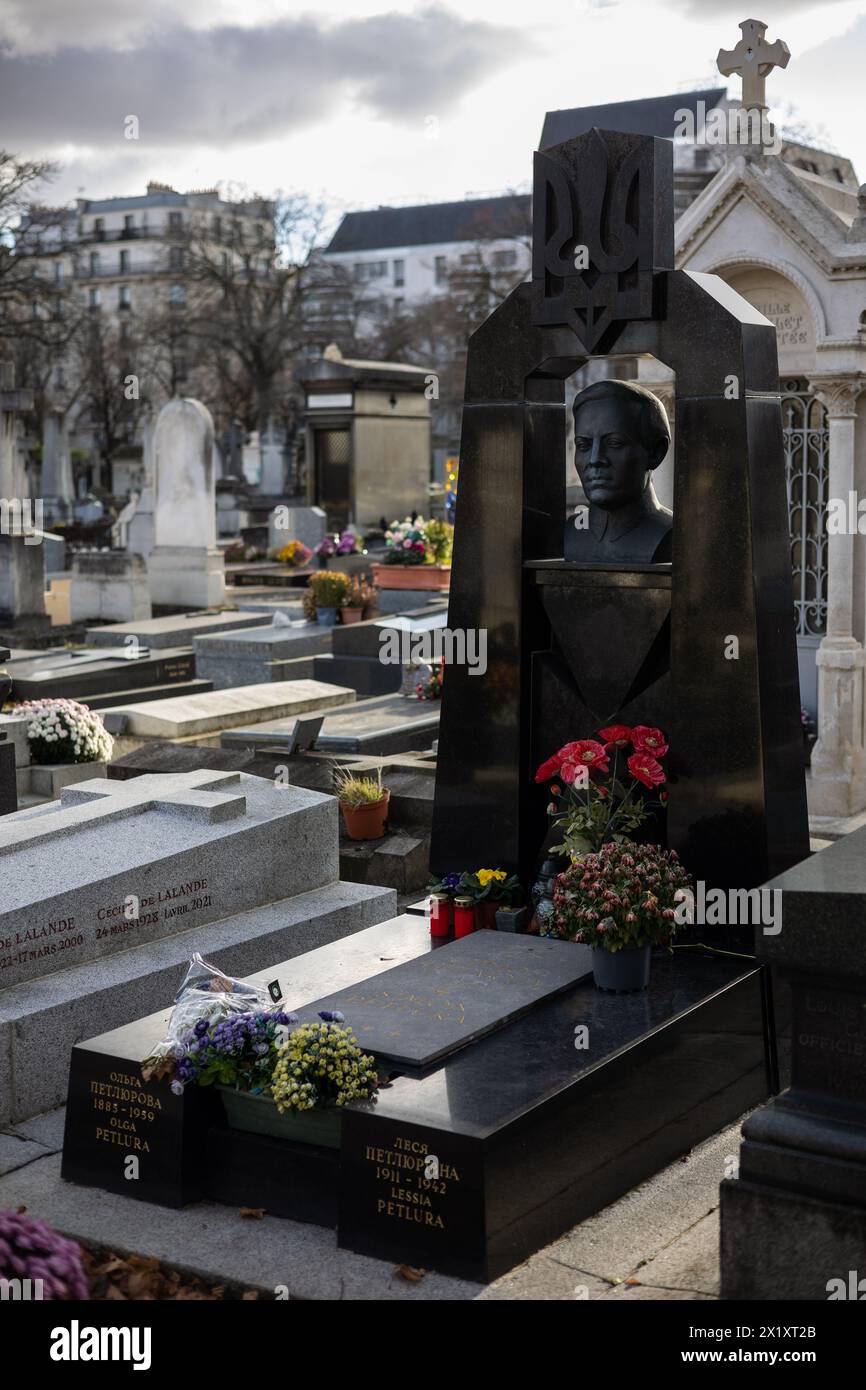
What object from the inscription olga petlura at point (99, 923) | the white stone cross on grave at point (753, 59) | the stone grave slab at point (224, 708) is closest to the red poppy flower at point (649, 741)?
the inscription olga petlura at point (99, 923)

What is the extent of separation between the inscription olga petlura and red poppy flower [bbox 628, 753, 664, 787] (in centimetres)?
229

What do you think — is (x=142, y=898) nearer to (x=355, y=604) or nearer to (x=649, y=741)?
(x=649, y=741)

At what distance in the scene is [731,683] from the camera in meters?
7.16

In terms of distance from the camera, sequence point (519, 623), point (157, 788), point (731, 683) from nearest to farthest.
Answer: point (731, 683), point (519, 623), point (157, 788)

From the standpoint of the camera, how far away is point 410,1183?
209 inches

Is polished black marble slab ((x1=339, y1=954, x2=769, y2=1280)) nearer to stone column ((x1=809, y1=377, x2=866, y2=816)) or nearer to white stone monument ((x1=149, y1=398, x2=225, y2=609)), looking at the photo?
stone column ((x1=809, y1=377, x2=866, y2=816))

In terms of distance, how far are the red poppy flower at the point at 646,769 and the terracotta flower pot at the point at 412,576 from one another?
41.3ft

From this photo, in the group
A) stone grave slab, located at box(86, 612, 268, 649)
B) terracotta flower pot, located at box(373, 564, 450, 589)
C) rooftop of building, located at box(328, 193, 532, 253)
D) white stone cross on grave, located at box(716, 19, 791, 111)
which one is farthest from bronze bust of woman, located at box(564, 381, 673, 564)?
rooftop of building, located at box(328, 193, 532, 253)

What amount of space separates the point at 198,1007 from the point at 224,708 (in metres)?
7.61

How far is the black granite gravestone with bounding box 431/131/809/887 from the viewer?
282 inches

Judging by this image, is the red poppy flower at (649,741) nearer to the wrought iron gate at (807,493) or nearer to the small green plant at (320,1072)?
the small green plant at (320,1072)
